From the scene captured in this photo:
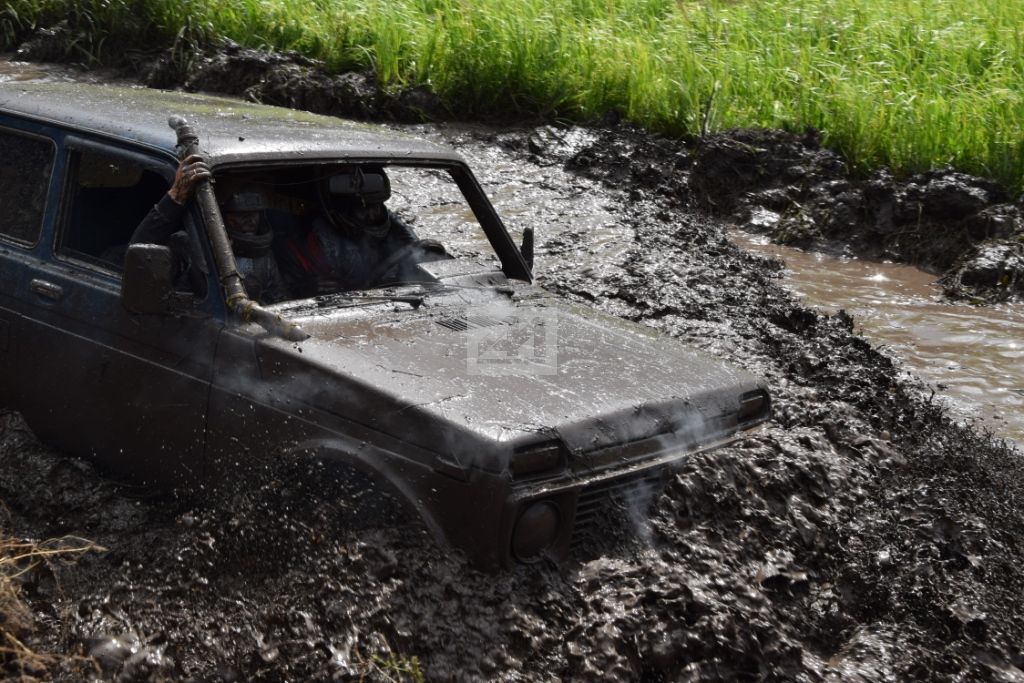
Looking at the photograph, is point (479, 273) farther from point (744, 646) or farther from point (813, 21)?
point (813, 21)

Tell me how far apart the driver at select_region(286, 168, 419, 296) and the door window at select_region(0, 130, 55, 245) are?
0.86m

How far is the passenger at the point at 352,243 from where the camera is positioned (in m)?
4.48

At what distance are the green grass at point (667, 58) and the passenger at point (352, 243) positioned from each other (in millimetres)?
6302

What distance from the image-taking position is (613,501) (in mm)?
3658

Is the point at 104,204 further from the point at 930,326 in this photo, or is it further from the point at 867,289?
the point at 867,289

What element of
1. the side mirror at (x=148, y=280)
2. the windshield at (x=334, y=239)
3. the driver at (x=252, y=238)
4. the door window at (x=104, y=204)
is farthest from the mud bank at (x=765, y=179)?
the side mirror at (x=148, y=280)

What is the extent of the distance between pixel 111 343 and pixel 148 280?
392 mm

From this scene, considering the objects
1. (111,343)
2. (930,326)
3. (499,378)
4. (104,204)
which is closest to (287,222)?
(104,204)

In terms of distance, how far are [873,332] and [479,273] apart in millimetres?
3807

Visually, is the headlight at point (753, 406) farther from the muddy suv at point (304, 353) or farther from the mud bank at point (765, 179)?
the mud bank at point (765, 179)

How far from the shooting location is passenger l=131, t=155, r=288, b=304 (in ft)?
12.8

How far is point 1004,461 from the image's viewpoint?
18.6 ft

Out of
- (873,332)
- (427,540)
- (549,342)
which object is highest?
(549,342)

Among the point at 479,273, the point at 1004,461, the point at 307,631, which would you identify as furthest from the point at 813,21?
the point at 307,631
